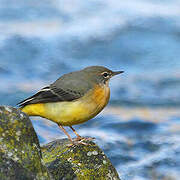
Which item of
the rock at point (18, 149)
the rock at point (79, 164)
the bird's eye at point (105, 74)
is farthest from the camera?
the bird's eye at point (105, 74)

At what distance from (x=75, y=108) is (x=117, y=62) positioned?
36.4ft

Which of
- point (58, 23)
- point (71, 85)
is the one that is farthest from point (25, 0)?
point (71, 85)

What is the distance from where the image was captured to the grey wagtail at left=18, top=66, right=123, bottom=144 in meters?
7.94

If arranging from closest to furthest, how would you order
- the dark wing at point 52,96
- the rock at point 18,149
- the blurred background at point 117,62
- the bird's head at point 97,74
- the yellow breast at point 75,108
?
the rock at point 18,149 < the yellow breast at point 75,108 < the dark wing at point 52,96 < the bird's head at point 97,74 < the blurred background at point 117,62

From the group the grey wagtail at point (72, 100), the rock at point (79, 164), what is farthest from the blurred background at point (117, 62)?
the rock at point (79, 164)

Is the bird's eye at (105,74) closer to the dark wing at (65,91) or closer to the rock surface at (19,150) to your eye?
the dark wing at (65,91)

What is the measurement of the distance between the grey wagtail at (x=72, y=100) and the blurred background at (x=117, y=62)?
4196 millimetres

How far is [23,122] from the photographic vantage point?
19.1 feet

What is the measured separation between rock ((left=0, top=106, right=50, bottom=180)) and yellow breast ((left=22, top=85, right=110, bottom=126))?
6.78ft

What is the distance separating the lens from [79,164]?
718cm

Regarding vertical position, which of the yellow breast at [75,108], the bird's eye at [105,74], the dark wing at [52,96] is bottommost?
the yellow breast at [75,108]

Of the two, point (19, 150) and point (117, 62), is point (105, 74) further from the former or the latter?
point (117, 62)

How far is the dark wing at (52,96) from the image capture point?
8.17m

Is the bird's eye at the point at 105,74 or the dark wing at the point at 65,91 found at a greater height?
the bird's eye at the point at 105,74
